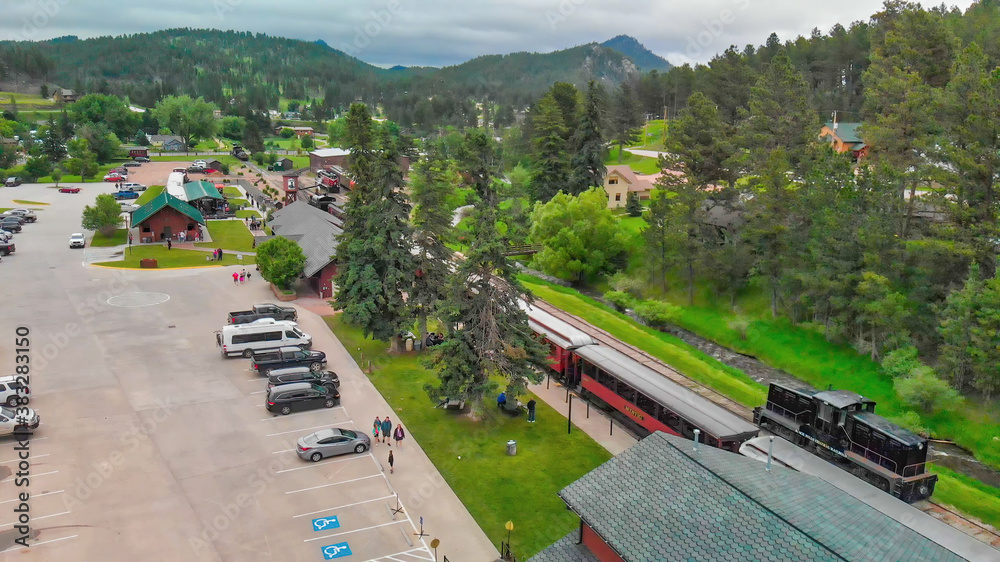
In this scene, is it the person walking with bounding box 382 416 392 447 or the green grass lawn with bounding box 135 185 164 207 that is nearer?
the person walking with bounding box 382 416 392 447

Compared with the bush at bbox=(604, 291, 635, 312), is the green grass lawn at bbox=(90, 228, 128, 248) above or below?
above

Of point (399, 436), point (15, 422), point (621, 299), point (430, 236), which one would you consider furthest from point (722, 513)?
point (621, 299)

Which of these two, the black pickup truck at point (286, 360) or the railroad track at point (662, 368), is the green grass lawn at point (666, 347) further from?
the black pickup truck at point (286, 360)

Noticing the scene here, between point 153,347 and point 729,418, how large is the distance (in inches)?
1201

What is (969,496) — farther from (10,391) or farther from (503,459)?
(10,391)

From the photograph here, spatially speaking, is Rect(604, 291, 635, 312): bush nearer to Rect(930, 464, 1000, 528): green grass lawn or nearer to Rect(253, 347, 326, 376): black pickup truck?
Rect(253, 347, 326, 376): black pickup truck

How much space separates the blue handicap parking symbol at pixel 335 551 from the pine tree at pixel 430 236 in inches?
543

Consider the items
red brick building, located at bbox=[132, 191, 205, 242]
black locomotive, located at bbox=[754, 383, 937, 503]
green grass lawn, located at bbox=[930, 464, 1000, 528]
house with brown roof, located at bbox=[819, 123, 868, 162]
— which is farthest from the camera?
house with brown roof, located at bbox=[819, 123, 868, 162]

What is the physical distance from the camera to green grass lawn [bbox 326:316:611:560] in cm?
2492

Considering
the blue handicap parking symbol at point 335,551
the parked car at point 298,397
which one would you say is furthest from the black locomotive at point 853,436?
the parked car at point 298,397

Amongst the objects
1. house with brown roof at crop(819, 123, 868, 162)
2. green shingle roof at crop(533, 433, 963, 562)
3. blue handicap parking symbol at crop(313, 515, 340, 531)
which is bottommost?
blue handicap parking symbol at crop(313, 515, 340, 531)

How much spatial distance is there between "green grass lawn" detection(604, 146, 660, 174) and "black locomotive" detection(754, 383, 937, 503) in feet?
247

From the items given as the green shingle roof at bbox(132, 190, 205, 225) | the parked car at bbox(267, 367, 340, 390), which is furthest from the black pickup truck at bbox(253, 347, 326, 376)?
the green shingle roof at bbox(132, 190, 205, 225)

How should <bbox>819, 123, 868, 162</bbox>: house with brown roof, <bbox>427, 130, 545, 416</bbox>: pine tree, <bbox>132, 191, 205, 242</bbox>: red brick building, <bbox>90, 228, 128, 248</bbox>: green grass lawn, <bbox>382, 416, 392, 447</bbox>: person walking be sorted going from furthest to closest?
<bbox>819, 123, 868, 162</bbox>: house with brown roof, <bbox>132, 191, 205, 242</bbox>: red brick building, <bbox>90, 228, 128, 248</bbox>: green grass lawn, <bbox>427, 130, 545, 416</bbox>: pine tree, <bbox>382, 416, 392, 447</bbox>: person walking
